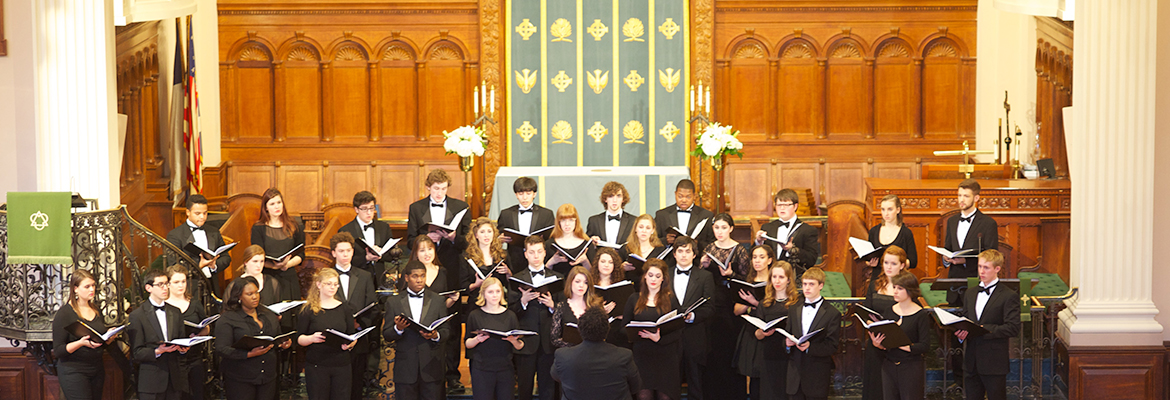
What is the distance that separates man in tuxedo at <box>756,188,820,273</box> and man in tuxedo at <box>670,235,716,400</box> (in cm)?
64

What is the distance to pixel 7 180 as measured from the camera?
7555 millimetres

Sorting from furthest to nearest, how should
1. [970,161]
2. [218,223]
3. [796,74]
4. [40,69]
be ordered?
[796,74] → [970,161] → [218,223] → [40,69]

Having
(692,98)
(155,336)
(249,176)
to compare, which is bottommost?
(155,336)

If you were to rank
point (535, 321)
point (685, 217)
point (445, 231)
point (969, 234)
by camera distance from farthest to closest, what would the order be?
1. point (685, 217)
2. point (445, 231)
3. point (969, 234)
4. point (535, 321)

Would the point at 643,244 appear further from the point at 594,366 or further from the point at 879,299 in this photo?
the point at 594,366

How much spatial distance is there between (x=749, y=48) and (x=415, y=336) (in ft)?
21.4

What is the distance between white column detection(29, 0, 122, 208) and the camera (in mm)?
7457

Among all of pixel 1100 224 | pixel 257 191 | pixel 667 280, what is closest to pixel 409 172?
pixel 257 191

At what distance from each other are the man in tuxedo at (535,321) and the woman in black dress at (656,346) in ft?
1.55

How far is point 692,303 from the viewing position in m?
6.99

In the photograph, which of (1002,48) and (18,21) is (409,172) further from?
(1002,48)

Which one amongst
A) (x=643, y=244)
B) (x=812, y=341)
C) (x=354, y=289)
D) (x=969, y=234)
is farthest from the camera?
(x=969, y=234)

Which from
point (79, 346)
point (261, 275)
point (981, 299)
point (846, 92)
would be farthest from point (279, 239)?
point (846, 92)

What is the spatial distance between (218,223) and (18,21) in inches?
120
